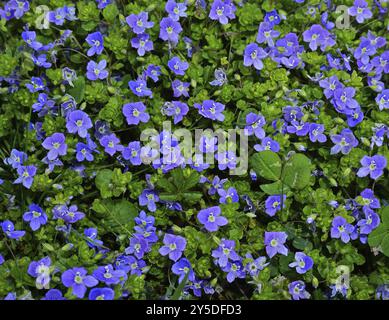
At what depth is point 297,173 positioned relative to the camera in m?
→ 3.09

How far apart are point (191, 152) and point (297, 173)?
55 cm

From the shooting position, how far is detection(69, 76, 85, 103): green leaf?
3162mm

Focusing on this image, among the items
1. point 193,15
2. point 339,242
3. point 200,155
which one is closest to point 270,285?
point 339,242

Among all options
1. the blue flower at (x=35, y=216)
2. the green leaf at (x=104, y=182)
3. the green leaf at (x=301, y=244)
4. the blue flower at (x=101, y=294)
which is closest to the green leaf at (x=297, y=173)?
the green leaf at (x=301, y=244)

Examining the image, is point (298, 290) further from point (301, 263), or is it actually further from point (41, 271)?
point (41, 271)

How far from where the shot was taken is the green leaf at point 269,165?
309 centimetres

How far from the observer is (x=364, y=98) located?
338cm

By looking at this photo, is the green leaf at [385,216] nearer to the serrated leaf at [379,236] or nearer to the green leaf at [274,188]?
the serrated leaf at [379,236]

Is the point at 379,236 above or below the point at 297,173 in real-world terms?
below

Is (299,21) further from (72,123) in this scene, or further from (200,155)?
(72,123)

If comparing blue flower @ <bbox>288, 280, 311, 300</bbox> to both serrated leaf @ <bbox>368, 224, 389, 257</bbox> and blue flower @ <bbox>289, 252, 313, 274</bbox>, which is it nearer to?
blue flower @ <bbox>289, 252, 313, 274</bbox>

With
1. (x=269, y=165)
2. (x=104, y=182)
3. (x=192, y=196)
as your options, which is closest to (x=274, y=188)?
(x=269, y=165)


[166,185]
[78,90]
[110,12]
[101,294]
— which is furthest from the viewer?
[110,12]

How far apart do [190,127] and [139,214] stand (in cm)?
56
